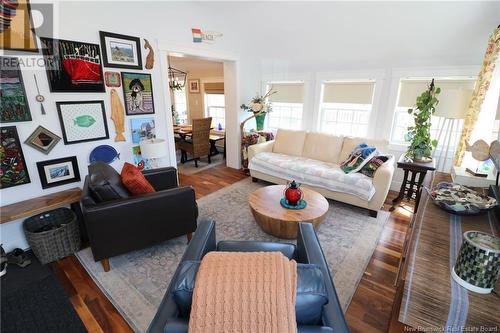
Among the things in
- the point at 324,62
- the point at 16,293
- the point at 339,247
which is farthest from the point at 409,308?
the point at 324,62

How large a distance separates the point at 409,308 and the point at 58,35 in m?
3.37

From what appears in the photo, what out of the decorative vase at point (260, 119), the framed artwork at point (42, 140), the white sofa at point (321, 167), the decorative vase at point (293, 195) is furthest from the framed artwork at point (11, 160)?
the decorative vase at point (260, 119)

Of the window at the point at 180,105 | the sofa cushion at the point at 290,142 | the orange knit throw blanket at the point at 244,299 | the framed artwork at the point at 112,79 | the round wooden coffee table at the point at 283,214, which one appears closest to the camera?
the orange knit throw blanket at the point at 244,299

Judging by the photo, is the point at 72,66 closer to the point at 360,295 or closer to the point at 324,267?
the point at 324,267

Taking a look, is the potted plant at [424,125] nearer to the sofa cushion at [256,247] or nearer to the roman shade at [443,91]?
the roman shade at [443,91]

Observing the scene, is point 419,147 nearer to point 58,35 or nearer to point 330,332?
point 330,332

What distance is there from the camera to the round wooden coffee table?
2.23 metres

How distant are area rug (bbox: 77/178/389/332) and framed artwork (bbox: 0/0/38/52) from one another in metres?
1.98

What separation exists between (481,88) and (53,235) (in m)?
4.65

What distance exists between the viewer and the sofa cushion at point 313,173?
2.92 m

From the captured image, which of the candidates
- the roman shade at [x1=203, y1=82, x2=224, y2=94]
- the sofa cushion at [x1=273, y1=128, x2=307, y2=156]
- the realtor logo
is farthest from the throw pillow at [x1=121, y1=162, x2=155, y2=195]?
the roman shade at [x1=203, y1=82, x2=224, y2=94]

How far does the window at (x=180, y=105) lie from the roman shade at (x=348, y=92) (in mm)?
4679

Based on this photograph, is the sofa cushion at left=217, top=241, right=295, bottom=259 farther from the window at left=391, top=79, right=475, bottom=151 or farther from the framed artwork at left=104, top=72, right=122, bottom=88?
the window at left=391, top=79, right=475, bottom=151

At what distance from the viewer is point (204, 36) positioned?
353cm
